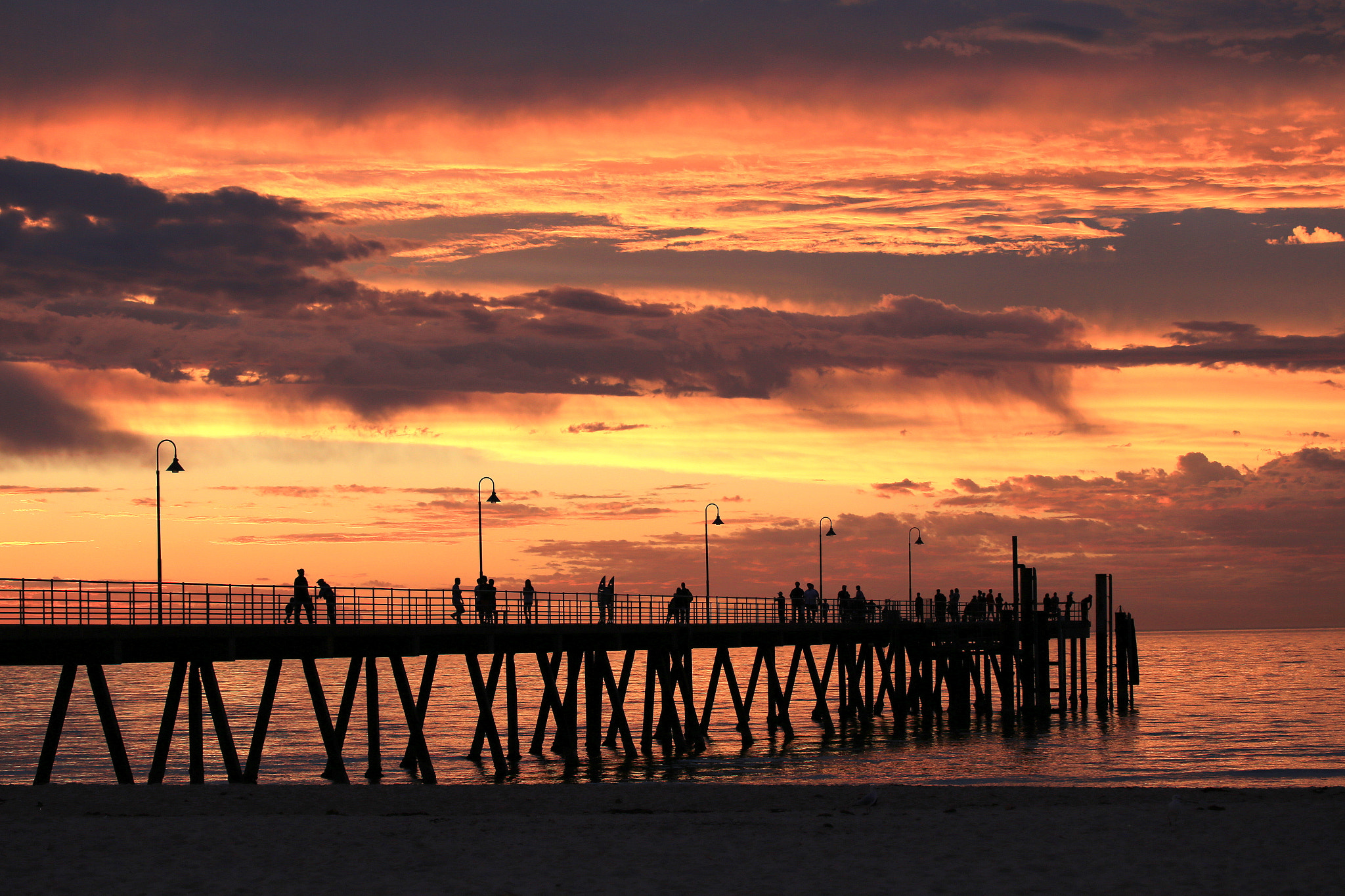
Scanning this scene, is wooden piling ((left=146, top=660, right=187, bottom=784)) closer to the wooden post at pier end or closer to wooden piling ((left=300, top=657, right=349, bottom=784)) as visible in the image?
wooden piling ((left=300, top=657, right=349, bottom=784))

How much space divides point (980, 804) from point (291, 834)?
35.8 feet

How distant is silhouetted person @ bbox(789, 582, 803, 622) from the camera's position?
49688 millimetres

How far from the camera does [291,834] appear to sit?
740 inches

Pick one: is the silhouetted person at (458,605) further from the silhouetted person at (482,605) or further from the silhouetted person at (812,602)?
the silhouetted person at (812,602)

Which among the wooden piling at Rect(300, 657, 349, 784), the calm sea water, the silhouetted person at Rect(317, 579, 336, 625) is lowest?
the calm sea water

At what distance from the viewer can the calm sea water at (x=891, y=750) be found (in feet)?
116

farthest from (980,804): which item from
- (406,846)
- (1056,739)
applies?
(1056,739)

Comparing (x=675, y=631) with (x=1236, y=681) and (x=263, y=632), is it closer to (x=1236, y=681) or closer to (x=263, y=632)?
(x=263, y=632)

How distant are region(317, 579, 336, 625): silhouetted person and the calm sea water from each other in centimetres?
459

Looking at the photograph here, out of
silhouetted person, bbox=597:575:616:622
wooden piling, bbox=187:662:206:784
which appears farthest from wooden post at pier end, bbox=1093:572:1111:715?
wooden piling, bbox=187:662:206:784

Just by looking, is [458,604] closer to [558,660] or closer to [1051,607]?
[558,660]

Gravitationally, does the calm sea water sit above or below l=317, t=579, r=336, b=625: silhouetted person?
below

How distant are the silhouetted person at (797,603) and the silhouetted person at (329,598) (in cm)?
2015

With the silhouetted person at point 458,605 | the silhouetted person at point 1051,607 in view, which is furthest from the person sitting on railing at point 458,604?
the silhouetted person at point 1051,607
